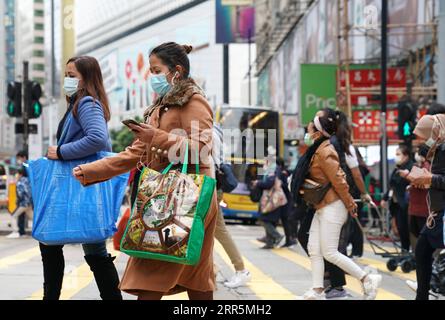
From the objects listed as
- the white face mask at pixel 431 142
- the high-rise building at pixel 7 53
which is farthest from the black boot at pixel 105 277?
the high-rise building at pixel 7 53

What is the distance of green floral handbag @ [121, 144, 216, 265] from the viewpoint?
401 centimetres

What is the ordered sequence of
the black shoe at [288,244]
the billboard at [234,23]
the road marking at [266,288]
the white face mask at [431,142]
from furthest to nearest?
the billboard at [234,23], the black shoe at [288,244], the road marking at [266,288], the white face mask at [431,142]

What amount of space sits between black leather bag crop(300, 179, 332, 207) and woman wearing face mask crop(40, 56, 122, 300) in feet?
8.49

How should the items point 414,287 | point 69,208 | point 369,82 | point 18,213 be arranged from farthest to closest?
point 369,82
point 18,213
point 414,287
point 69,208

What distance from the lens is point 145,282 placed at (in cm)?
412

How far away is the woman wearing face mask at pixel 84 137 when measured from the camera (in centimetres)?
512

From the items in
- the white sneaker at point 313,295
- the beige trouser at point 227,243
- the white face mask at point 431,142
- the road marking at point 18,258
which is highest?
the white face mask at point 431,142

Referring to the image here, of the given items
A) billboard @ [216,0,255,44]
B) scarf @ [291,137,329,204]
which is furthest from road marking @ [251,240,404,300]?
billboard @ [216,0,255,44]

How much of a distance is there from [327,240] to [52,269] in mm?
2823

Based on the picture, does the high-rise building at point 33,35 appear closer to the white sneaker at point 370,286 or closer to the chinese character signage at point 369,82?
the chinese character signage at point 369,82

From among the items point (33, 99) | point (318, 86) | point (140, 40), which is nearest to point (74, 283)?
point (33, 99)

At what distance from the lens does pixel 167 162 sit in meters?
4.21

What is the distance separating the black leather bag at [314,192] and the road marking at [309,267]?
46.7 inches

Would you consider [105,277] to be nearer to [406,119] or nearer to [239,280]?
[239,280]
